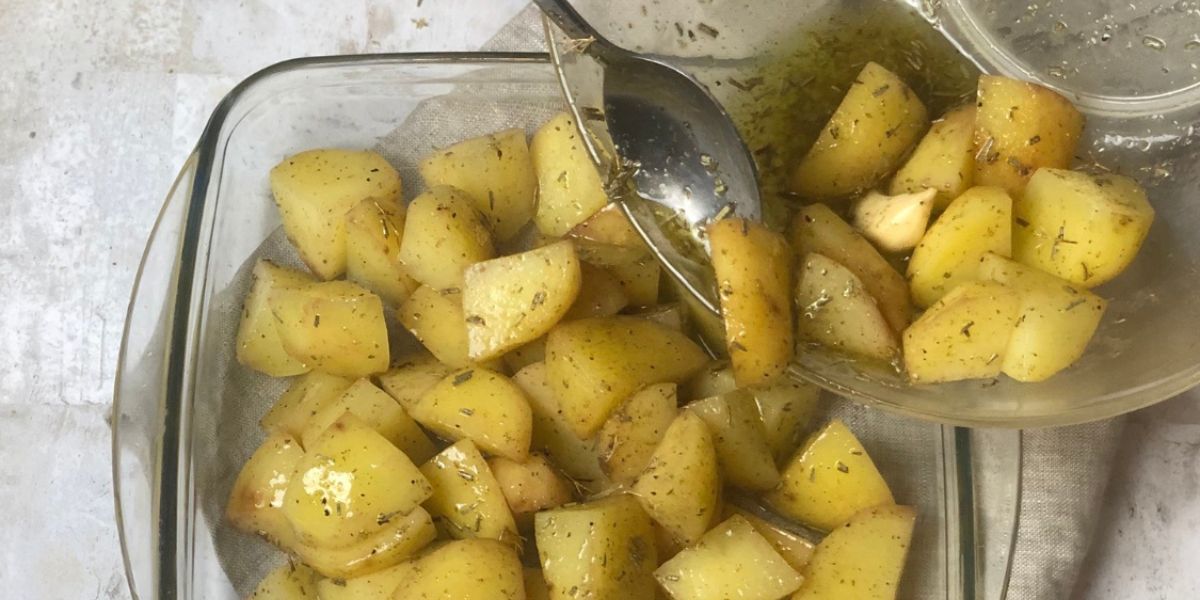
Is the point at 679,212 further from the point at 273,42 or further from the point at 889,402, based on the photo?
the point at 273,42

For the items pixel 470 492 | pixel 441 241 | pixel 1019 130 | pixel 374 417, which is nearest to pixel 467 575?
pixel 470 492

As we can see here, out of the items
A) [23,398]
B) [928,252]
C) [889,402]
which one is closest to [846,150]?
[928,252]

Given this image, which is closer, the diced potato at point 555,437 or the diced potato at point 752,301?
the diced potato at point 752,301

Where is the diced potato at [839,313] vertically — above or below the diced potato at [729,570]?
above

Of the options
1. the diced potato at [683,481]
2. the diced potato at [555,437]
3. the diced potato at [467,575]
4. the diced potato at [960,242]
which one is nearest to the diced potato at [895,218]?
the diced potato at [960,242]

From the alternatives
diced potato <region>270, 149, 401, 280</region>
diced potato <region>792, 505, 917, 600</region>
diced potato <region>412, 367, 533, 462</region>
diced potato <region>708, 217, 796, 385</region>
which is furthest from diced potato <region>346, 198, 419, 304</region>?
diced potato <region>792, 505, 917, 600</region>

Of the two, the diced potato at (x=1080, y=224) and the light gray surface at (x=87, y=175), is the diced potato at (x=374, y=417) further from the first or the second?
the diced potato at (x=1080, y=224)
